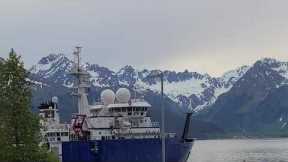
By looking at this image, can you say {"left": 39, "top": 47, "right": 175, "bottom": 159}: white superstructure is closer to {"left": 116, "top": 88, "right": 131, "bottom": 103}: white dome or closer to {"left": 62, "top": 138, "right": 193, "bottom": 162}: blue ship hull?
{"left": 116, "top": 88, "right": 131, "bottom": 103}: white dome

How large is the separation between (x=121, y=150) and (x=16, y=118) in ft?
211

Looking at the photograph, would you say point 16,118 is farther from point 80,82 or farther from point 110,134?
point 80,82

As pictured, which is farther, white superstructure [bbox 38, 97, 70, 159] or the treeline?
white superstructure [bbox 38, 97, 70, 159]

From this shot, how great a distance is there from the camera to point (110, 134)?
113 metres

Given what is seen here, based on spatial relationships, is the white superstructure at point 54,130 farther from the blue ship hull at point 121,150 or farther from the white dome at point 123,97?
the white dome at point 123,97

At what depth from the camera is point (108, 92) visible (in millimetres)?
126125

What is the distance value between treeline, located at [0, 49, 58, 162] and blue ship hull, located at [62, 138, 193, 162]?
61.8 m

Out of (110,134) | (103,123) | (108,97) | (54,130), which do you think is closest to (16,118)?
(110,134)

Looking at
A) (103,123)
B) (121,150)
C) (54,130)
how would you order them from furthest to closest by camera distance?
1. (54,130)
2. (103,123)
3. (121,150)

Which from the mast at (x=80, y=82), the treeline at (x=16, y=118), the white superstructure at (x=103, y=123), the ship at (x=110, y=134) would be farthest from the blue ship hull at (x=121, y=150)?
the treeline at (x=16, y=118)

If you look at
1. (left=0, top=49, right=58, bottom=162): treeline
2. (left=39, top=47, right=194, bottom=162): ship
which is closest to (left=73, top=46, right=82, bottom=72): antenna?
(left=39, top=47, right=194, bottom=162): ship

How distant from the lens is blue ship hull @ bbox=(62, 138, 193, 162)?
108 m

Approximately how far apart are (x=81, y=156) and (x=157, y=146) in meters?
13.2

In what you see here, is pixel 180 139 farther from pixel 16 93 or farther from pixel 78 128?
pixel 16 93
